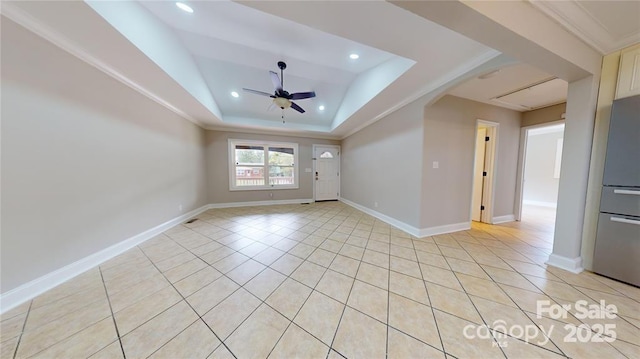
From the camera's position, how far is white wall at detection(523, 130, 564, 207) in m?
5.64

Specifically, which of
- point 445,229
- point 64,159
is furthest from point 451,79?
point 64,159

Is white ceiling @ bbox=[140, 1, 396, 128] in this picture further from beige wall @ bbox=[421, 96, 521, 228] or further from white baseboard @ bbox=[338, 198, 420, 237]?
white baseboard @ bbox=[338, 198, 420, 237]

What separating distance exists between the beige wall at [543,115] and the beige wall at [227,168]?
4845 mm

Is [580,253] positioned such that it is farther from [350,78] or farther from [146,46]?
[146,46]

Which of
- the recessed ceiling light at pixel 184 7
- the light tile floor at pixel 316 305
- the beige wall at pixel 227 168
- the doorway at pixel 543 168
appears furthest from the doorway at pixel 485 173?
the recessed ceiling light at pixel 184 7

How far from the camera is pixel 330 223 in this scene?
3637 mm

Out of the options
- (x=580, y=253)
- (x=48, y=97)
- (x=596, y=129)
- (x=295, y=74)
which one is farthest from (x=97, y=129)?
(x=580, y=253)

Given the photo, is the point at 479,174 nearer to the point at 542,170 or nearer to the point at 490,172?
the point at 490,172

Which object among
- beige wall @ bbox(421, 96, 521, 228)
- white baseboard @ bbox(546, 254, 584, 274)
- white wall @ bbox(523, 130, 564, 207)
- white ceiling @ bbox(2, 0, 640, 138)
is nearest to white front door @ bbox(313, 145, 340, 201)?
white ceiling @ bbox(2, 0, 640, 138)

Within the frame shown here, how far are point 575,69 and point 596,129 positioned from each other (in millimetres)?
720

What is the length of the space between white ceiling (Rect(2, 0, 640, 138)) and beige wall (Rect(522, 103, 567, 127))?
17cm

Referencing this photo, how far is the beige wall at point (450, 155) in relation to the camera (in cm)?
291

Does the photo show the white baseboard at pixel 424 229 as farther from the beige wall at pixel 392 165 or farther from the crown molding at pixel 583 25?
the crown molding at pixel 583 25

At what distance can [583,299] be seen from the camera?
1.52m
